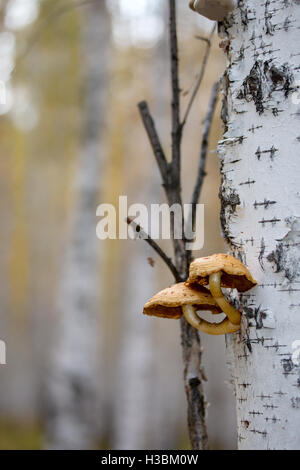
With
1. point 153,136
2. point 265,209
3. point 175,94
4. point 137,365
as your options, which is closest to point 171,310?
point 265,209

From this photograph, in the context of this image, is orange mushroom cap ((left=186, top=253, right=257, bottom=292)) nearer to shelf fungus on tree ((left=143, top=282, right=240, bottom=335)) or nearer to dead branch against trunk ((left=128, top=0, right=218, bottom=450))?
shelf fungus on tree ((left=143, top=282, right=240, bottom=335))

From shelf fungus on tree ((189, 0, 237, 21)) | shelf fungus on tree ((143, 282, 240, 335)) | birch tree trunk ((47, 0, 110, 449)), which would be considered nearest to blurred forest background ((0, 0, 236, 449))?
birch tree trunk ((47, 0, 110, 449))

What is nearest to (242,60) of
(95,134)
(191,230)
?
(191,230)

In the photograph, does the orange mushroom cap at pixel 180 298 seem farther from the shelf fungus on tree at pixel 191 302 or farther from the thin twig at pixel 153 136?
the thin twig at pixel 153 136

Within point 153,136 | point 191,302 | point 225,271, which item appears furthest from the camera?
point 153,136

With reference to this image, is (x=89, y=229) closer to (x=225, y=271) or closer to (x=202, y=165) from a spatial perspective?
(x=202, y=165)

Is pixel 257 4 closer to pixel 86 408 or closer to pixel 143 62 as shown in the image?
pixel 86 408
